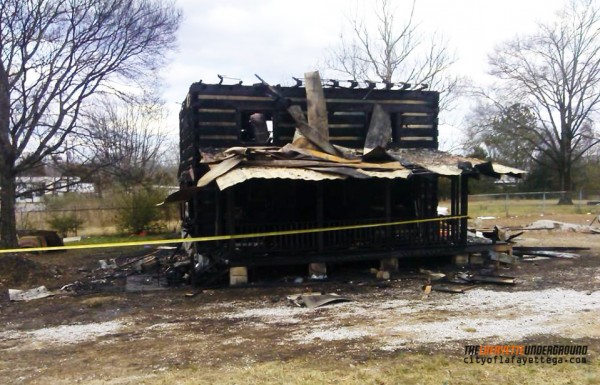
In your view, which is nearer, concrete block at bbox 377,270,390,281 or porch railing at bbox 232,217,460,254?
concrete block at bbox 377,270,390,281

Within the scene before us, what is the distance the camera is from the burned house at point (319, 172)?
1130 centimetres

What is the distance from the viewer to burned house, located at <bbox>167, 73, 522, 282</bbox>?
11.3 m

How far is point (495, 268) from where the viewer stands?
1219cm

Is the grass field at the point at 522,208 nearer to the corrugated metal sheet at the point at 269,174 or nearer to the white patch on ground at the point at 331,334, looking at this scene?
the corrugated metal sheet at the point at 269,174

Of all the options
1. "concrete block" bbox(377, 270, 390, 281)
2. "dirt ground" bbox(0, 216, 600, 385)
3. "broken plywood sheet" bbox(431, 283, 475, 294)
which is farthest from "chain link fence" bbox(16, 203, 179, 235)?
"broken plywood sheet" bbox(431, 283, 475, 294)

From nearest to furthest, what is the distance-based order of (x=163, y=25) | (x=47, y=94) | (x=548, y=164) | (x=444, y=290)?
1. (x=444, y=290)
2. (x=47, y=94)
3. (x=163, y=25)
4. (x=548, y=164)

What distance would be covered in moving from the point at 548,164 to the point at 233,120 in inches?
1634

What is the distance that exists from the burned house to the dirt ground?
1190 millimetres

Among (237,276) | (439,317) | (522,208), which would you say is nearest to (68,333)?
(237,276)

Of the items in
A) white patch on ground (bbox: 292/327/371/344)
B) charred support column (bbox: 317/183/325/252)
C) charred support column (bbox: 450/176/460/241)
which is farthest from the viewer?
charred support column (bbox: 450/176/460/241)

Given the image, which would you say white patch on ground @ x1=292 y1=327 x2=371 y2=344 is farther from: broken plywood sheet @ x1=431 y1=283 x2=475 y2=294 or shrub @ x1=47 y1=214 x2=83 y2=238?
shrub @ x1=47 y1=214 x2=83 y2=238

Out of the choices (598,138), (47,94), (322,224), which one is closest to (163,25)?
(47,94)

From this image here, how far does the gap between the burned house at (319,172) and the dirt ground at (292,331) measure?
119cm

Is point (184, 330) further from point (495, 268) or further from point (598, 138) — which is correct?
point (598, 138)
